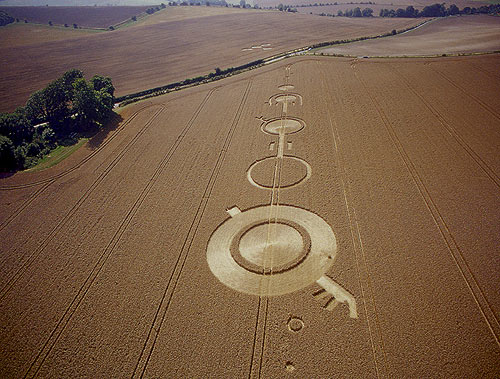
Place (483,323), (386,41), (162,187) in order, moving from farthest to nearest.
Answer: (386,41)
(162,187)
(483,323)

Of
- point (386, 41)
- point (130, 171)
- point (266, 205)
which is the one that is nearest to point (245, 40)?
point (386, 41)

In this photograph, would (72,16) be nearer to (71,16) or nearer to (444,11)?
(71,16)

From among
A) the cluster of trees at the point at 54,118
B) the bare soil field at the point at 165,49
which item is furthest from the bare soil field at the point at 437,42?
the cluster of trees at the point at 54,118

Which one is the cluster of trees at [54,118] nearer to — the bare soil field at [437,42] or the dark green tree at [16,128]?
the dark green tree at [16,128]

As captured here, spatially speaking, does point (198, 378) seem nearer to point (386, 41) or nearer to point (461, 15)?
point (386, 41)

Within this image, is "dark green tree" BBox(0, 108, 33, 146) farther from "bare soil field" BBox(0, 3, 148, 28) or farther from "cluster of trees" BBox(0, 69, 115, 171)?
"bare soil field" BBox(0, 3, 148, 28)

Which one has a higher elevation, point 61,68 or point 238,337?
point 61,68

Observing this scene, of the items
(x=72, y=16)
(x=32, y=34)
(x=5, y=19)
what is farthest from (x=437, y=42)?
(x=5, y=19)

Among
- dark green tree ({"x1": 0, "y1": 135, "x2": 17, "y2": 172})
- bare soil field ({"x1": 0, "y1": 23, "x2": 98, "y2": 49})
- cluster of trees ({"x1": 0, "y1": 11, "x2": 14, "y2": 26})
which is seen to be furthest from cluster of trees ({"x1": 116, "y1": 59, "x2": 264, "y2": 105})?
cluster of trees ({"x1": 0, "y1": 11, "x2": 14, "y2": 26})
